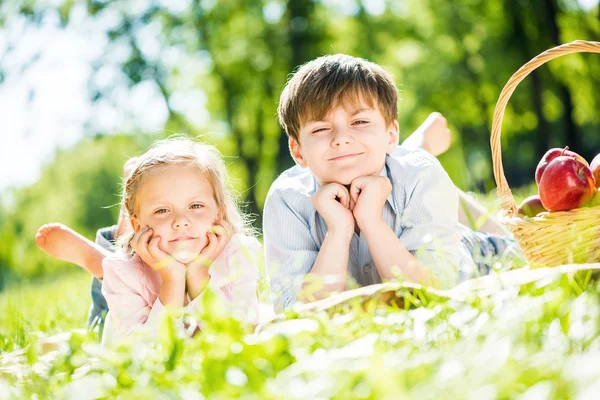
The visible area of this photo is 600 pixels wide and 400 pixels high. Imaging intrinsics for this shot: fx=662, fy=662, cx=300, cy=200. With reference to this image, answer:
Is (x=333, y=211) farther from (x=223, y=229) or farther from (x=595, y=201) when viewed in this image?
(x=595, y=201)

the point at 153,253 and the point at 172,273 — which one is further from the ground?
the point at 153,253

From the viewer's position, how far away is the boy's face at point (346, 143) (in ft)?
9.50

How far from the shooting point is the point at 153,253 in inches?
109

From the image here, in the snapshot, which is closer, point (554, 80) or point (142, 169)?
point (142, 169)

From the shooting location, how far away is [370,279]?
313 centimetres

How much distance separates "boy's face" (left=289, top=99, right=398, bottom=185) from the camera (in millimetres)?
2895

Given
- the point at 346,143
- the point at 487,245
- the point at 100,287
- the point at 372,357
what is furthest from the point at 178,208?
the point at 487,245

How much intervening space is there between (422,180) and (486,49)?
17005mm

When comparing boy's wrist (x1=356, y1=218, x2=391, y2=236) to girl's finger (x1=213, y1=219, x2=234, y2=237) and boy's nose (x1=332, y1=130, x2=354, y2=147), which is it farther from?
girl's finger (x1=213, y1=219, x2=234, y2=237)

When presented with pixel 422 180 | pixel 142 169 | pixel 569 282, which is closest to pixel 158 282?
pixel 142 169

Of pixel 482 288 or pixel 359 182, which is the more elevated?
pixel 359 182

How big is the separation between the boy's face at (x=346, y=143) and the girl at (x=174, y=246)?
478mm

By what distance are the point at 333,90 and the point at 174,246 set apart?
0.98 meters

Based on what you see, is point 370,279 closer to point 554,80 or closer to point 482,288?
point 482,288
